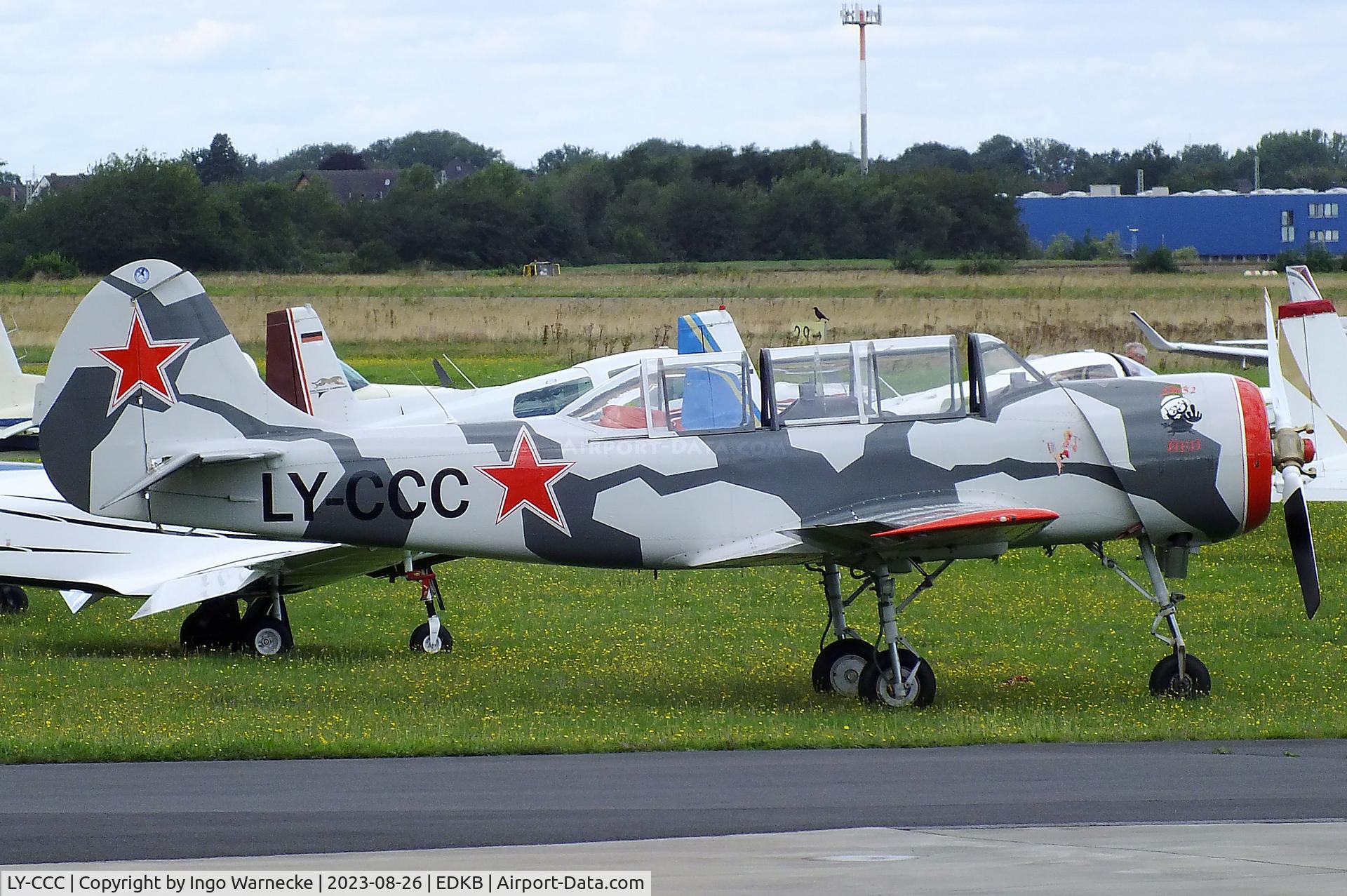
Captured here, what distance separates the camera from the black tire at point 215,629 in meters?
14.7

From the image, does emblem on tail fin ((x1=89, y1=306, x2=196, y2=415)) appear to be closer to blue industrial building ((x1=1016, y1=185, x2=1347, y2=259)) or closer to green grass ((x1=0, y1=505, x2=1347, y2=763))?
green grass ((x1=0, y1=505, x2=1347, y2=763))

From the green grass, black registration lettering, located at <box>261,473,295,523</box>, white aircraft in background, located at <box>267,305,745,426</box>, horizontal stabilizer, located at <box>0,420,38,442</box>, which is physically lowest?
the green grass

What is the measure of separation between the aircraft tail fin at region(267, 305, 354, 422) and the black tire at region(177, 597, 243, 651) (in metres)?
4.59

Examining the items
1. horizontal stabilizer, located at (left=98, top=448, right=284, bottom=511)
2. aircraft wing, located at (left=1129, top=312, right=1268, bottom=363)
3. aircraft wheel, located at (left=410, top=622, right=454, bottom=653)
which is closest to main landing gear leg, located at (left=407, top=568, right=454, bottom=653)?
aircraft wheel, located at (left=410, top=622, right=454, bottom=653)

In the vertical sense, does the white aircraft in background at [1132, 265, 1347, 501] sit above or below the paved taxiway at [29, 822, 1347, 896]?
above

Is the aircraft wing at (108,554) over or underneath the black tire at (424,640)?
over

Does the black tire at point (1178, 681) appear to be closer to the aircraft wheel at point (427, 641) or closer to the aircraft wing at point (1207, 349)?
the aircraft wheel at point (427, 641)

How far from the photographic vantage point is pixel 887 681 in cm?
1155

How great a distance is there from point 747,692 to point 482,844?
5.30m

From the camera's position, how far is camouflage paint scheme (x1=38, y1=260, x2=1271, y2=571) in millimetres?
11414

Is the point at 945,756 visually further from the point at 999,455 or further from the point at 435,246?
the point at 435,246

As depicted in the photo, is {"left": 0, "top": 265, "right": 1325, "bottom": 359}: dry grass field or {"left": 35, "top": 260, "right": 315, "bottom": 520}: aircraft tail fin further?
{"left": 0, "top": 265, "right": 1325, "bottom": 359}: dry grass field

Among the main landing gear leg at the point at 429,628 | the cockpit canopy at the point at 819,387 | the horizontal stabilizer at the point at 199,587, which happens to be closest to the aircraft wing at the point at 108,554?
the horizontal stabilizer at the point at 199,587

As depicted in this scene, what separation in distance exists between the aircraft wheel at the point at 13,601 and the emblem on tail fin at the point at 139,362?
19.3ft
